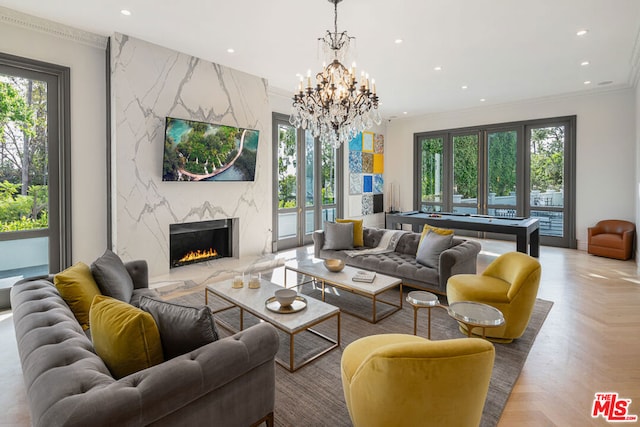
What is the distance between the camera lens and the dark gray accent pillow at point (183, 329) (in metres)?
1.68

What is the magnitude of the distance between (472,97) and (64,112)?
7.19 meters

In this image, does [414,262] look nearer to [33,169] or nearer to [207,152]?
[207,152]

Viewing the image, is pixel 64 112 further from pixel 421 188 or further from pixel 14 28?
pixel 421 188

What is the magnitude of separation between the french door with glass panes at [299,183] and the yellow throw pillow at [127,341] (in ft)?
16.6

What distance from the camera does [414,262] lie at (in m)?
4.44

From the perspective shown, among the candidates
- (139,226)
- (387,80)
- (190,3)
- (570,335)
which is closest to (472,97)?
(387,80)

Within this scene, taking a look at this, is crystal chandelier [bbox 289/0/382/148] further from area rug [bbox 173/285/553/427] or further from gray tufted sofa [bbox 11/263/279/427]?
gray tufted sofa [bbox 11/263/279/427]

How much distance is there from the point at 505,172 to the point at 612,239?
8.09ft

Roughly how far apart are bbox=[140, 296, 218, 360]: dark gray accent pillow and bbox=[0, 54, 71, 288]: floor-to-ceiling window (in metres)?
3.36

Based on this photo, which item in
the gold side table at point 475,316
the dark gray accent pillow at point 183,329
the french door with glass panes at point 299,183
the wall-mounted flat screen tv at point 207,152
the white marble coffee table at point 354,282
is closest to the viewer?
the dark gray accent pillow at point 183,329

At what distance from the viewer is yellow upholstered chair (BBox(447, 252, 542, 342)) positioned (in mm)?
2908

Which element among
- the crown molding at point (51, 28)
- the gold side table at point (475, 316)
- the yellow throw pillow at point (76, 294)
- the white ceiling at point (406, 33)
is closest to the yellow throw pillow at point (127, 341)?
the yellow throw pillow at point (76, 294)

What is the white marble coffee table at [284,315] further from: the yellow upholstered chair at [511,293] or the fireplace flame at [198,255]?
the fireplace flame at [198,255]

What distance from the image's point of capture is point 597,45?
4.43 m
